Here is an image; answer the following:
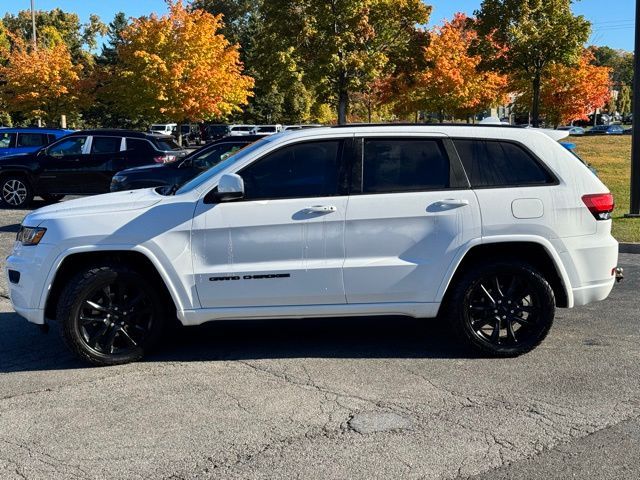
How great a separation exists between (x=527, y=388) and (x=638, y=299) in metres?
3.39

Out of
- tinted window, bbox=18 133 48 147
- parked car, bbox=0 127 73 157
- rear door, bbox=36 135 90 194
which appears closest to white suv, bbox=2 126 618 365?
rear door, bbox=36 135 90 194

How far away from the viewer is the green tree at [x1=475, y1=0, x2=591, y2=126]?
25.6m

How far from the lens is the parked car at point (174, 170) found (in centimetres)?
1310

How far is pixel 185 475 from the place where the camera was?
3.77 meters

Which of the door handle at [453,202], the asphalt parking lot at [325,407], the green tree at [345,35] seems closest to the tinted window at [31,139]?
Answer: the green tree at [345,35]

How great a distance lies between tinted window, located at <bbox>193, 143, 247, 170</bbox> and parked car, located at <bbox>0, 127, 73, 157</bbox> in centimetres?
722

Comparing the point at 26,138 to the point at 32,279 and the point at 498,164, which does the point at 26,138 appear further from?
the point at 498,164

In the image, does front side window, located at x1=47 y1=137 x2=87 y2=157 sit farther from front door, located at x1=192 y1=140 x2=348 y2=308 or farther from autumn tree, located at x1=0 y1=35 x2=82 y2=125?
autumn tree, located at x1=0 y1=35 x2=82 y2=125

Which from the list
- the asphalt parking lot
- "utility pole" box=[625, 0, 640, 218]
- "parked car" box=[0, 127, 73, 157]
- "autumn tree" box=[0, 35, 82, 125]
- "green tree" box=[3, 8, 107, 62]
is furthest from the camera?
"green tree" box=[3, 8, 107, 62]

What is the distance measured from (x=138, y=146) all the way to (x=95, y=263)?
36.2 feet

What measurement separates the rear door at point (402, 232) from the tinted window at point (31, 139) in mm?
15840

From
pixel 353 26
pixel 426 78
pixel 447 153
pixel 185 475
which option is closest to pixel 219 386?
pixel 185 475

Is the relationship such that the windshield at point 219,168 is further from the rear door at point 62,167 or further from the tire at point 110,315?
the rear door at point 62,167

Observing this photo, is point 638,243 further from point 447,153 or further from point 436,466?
point 436,466
